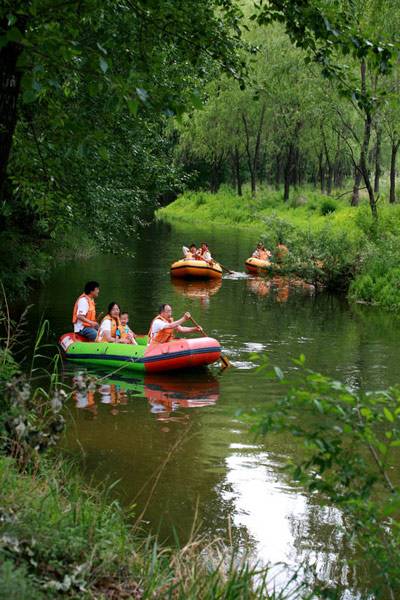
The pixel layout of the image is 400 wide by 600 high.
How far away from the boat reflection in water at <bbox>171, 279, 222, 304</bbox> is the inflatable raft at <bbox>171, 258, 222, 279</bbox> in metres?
0.17

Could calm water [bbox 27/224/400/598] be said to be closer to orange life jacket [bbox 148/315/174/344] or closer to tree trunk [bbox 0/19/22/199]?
orange life jacket [bbox 148/315/174/344]

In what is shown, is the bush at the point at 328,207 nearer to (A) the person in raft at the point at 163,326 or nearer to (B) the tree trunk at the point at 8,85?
(A) the person in raft at the point at 163,326

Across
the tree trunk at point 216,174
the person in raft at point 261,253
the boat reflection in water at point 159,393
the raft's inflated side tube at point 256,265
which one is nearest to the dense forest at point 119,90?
the boat reflection in water at point 159,393

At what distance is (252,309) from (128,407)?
9.41 m

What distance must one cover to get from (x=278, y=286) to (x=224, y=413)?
14.3 meters

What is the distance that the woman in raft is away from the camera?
1401 cm

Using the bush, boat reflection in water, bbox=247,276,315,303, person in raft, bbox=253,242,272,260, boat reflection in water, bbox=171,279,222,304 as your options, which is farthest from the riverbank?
the bush

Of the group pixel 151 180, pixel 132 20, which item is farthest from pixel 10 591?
pixel 151 180

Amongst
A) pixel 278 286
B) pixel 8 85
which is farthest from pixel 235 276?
pixel 8 85

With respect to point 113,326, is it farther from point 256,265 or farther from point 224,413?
point 256,265

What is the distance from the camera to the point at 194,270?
995 inches

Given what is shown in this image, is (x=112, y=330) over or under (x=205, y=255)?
under

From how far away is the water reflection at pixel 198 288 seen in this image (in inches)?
875

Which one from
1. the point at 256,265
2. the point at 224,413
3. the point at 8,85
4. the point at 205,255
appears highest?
the point at 8,85
